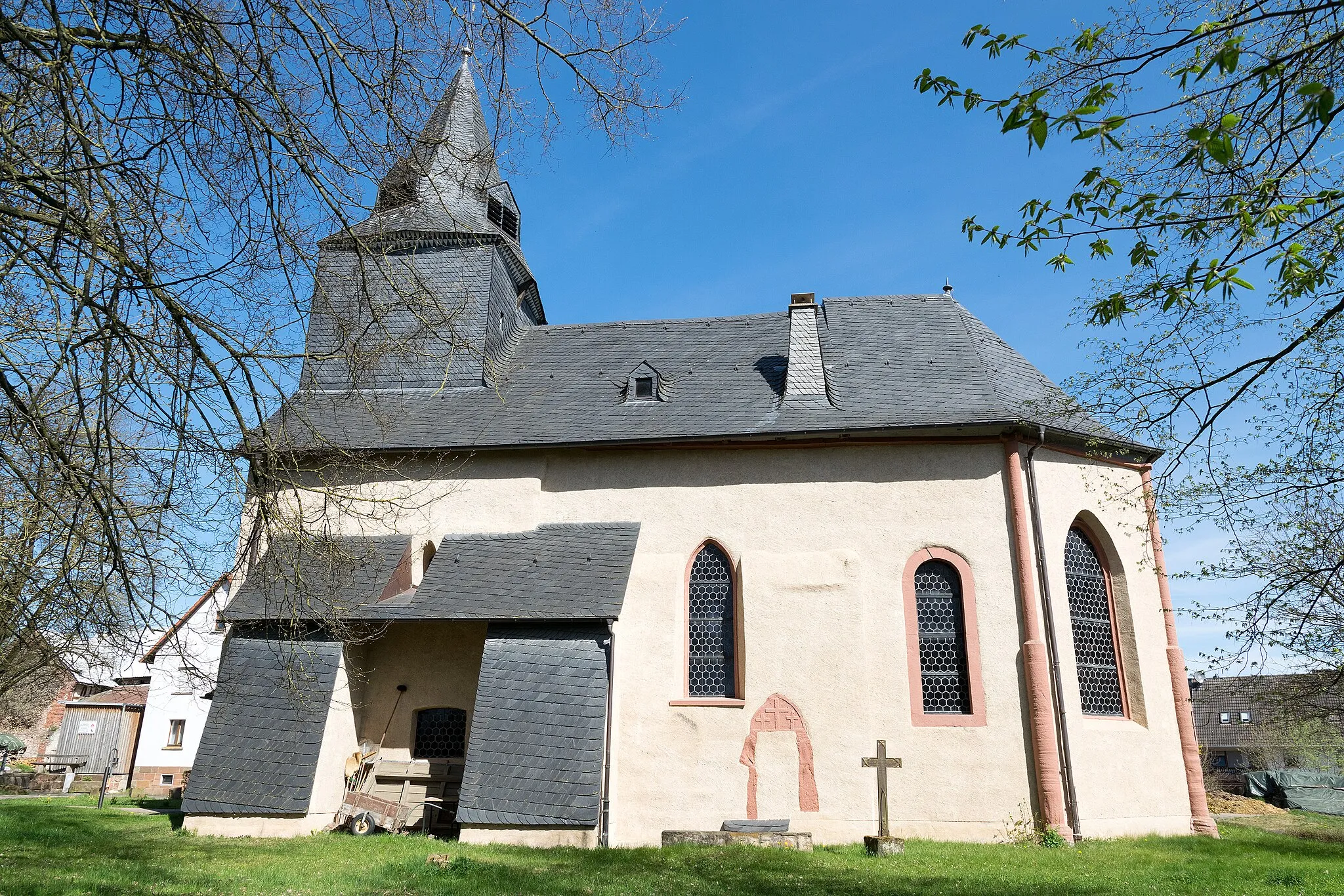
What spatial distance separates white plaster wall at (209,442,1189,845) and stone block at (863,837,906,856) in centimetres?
129

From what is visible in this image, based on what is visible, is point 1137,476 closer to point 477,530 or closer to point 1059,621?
point 1059,621

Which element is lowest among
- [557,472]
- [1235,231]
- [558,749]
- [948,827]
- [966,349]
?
[948,827]

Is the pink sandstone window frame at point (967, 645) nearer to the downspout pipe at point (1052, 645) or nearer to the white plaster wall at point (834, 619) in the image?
the white plaster wall at point (834, 619)

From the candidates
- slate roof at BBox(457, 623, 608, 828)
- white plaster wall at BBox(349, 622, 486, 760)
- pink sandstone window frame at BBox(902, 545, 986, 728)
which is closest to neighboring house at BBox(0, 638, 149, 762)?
white plaster wall at BBox(349, 622, 486, 760)

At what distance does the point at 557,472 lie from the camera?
14430mm

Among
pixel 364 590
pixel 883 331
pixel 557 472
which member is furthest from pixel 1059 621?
pixel 364 590

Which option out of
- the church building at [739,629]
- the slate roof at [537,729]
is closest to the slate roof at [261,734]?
the church building at [739,629]

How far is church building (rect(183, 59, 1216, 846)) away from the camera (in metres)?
11.9

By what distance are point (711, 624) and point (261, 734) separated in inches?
253

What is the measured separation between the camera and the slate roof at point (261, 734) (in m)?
11.6

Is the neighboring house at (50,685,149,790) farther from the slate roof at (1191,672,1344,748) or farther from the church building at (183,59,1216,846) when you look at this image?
the slate roof at (1191,672,1344,748)

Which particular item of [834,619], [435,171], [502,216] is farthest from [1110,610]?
[502,216]

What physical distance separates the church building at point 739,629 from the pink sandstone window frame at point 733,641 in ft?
0.17

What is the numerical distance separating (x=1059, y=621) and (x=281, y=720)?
35.8 ft
